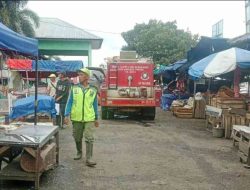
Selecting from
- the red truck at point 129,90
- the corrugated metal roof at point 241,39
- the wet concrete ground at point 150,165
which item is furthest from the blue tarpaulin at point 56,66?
the wet concrete ground at point 150,165

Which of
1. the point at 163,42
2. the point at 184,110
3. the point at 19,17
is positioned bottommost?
the point at 184,110

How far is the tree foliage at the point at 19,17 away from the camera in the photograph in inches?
1172

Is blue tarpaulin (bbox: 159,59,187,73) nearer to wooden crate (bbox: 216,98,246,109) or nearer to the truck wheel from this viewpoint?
the truck wheel

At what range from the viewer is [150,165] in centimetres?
915

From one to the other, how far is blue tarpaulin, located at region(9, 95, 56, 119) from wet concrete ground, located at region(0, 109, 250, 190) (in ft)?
2.83

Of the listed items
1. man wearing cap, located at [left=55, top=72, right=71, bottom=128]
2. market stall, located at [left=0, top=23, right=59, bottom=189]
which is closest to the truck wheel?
man wearing cap, located at [left=55, top=72, right=71, bottom=128]

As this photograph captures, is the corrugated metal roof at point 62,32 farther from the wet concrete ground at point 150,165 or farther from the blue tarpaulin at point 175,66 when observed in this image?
the wet concrete ground at point 150,165

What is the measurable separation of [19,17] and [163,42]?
45.5 ft

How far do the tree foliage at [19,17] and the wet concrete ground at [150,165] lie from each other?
1802cm

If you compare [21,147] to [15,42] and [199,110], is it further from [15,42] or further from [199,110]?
[199,110]

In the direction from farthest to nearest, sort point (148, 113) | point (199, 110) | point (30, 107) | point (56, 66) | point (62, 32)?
point (62, 32) → point (56, 66) → point (199, 110) → point (148, 113) → point (30, 107)

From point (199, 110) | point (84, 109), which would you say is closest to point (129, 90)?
point (199, 110)

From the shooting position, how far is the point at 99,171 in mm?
8500

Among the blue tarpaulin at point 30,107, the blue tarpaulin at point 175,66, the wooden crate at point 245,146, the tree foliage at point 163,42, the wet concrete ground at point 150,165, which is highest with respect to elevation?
the tree foliage at point 163,42
